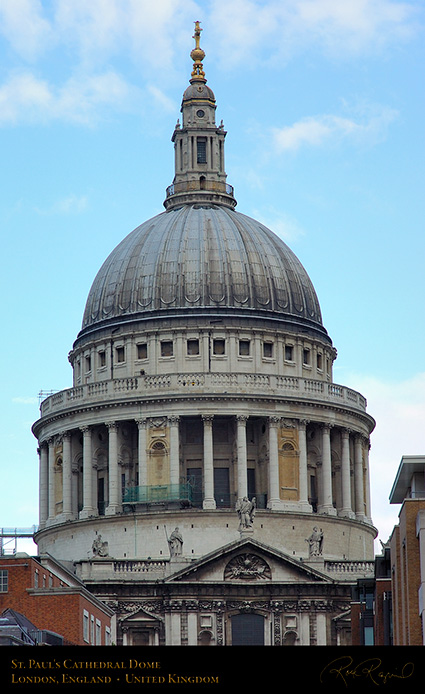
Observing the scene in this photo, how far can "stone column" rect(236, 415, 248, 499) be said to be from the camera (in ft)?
408

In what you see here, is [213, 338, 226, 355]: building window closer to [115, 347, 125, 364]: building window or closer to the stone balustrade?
the stone balustrade

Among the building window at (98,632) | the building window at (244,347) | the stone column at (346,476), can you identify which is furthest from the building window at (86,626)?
the building window at (244,347)

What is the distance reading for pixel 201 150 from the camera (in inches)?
5379

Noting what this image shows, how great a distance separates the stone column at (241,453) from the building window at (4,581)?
129 feet

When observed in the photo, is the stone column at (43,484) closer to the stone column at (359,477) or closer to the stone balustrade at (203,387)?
the stone balustrade at (203,387)

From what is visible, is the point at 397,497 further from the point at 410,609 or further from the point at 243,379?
the point at 243,379

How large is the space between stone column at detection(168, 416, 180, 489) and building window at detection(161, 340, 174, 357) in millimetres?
6064

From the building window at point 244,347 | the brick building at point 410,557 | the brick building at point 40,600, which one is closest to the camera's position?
the brick building at point 410,557

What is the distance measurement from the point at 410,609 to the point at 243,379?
63.3m

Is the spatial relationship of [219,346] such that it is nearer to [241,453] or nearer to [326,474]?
[241,453]

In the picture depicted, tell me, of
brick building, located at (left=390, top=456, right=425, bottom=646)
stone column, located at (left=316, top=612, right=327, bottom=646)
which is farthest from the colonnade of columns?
brick building, located at (left=390, top=456, right=425, bottom=646)
